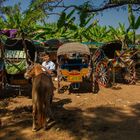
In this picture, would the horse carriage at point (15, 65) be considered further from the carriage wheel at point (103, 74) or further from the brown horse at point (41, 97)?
the brown horse at point (41, 97)

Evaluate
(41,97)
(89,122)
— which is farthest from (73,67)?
(41,97)

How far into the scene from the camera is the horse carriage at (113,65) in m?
14.0

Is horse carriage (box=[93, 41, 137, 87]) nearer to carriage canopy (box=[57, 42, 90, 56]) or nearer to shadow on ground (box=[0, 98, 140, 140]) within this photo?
carriage canopy (box=[57, 42, 90, 56])

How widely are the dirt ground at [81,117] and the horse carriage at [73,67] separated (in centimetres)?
54

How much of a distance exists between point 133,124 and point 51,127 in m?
1.93

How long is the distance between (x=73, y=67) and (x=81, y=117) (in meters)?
4.48

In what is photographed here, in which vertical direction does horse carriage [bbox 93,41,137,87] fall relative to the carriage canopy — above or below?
below

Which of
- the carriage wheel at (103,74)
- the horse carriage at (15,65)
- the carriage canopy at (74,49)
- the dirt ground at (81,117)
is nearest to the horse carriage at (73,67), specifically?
the carriage canopy at (74,49)

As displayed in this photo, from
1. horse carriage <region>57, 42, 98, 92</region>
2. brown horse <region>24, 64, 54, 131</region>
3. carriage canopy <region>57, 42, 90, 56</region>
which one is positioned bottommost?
brown horse <region>24, 64, 54, 131</region>

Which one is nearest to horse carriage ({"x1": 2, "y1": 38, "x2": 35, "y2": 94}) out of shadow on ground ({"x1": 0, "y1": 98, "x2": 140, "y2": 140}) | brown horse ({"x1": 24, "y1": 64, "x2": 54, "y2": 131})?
shadow on ground ({"x1": 0, "y1": 98, "x2": 140, "y2": 140})

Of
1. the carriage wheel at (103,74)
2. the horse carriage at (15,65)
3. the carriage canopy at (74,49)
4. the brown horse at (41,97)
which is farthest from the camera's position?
the carriage wheel at (103,74)

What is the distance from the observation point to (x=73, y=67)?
13375 mm

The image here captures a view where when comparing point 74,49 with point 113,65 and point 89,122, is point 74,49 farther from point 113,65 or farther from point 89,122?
point 89,122

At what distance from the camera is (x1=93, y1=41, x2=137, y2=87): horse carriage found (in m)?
14.0
